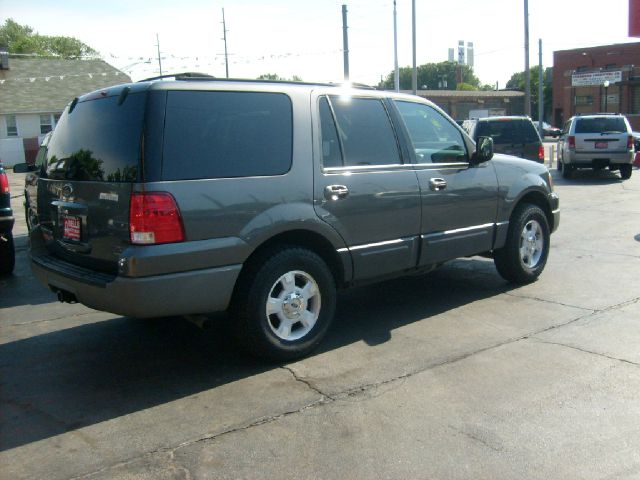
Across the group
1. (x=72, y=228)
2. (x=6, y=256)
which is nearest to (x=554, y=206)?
(x=72, y=228)

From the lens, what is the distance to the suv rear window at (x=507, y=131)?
14883 millimetres

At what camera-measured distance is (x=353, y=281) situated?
16.9ft

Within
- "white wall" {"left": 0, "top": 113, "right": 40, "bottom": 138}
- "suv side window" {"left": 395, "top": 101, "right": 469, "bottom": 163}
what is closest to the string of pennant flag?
"white wall" {"left": 0, "top": 113, "right": 40, "bottom": 138}

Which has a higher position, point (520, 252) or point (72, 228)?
point (72, 228)

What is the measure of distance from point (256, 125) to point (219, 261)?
101 centimetres

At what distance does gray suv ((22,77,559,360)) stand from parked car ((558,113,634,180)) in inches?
543

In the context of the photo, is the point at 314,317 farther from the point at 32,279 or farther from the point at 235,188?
the point at 32,279

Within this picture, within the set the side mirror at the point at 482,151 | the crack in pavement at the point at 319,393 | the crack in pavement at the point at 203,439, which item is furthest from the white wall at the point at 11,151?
the crack in pavement at the point at 203,439

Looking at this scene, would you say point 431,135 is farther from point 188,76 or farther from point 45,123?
point 45,123

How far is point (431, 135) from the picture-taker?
596 centimetres

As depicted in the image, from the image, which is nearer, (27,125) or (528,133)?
(528,133)

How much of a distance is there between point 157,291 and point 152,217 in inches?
18.0

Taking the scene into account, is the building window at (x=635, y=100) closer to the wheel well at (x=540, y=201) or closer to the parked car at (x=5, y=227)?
the wheel well at (x=540, y=201)

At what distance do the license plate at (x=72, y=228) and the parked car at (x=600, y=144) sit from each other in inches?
646
